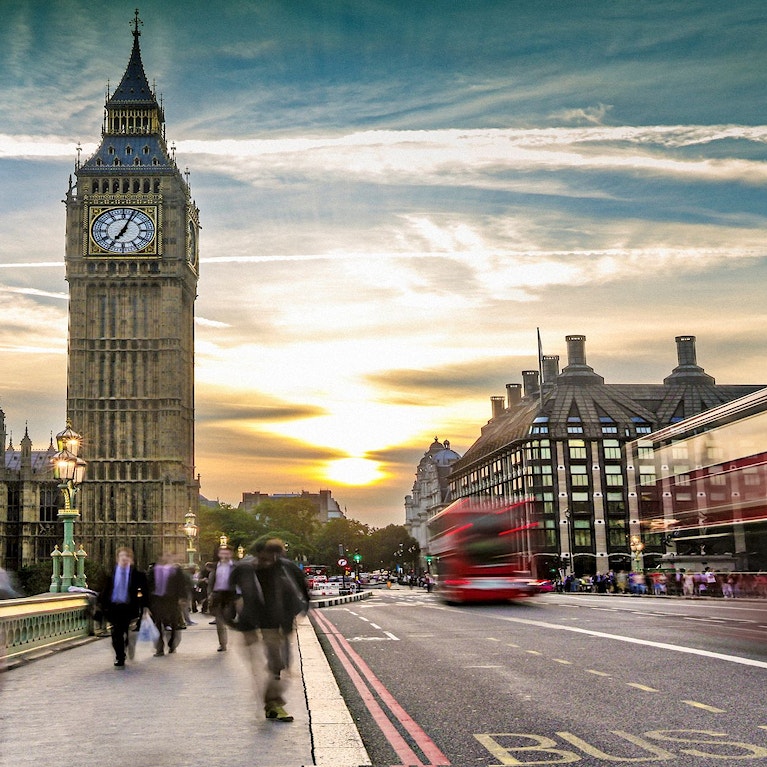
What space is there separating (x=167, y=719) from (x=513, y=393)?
15284 centimetres

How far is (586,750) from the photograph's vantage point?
349 inches

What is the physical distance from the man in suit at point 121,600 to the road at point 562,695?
3.40 m

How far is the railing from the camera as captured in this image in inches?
669

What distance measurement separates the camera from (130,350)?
10756cm

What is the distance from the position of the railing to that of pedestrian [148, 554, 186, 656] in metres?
2.14

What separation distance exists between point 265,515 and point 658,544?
94653 mm

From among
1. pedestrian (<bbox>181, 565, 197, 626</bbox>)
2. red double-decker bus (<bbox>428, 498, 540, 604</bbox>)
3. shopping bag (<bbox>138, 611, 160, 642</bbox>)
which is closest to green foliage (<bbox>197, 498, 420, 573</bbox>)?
red double-decker bus (<bbox>428, 498, 540, 604</bbox>)

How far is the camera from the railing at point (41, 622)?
17.0 meters

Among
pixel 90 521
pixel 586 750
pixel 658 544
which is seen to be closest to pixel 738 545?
pixel 586 750

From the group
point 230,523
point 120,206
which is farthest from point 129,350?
point 230,523

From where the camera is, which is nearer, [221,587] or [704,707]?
[704,707]

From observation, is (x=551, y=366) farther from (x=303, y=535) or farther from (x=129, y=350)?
(x=303, y=535)

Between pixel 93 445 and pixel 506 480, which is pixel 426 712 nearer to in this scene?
pixel 93 445

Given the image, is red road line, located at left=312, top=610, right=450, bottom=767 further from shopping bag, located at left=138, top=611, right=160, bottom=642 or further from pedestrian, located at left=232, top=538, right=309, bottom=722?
shopping bag, located at left=138, top=611, right=160, bottom=642
